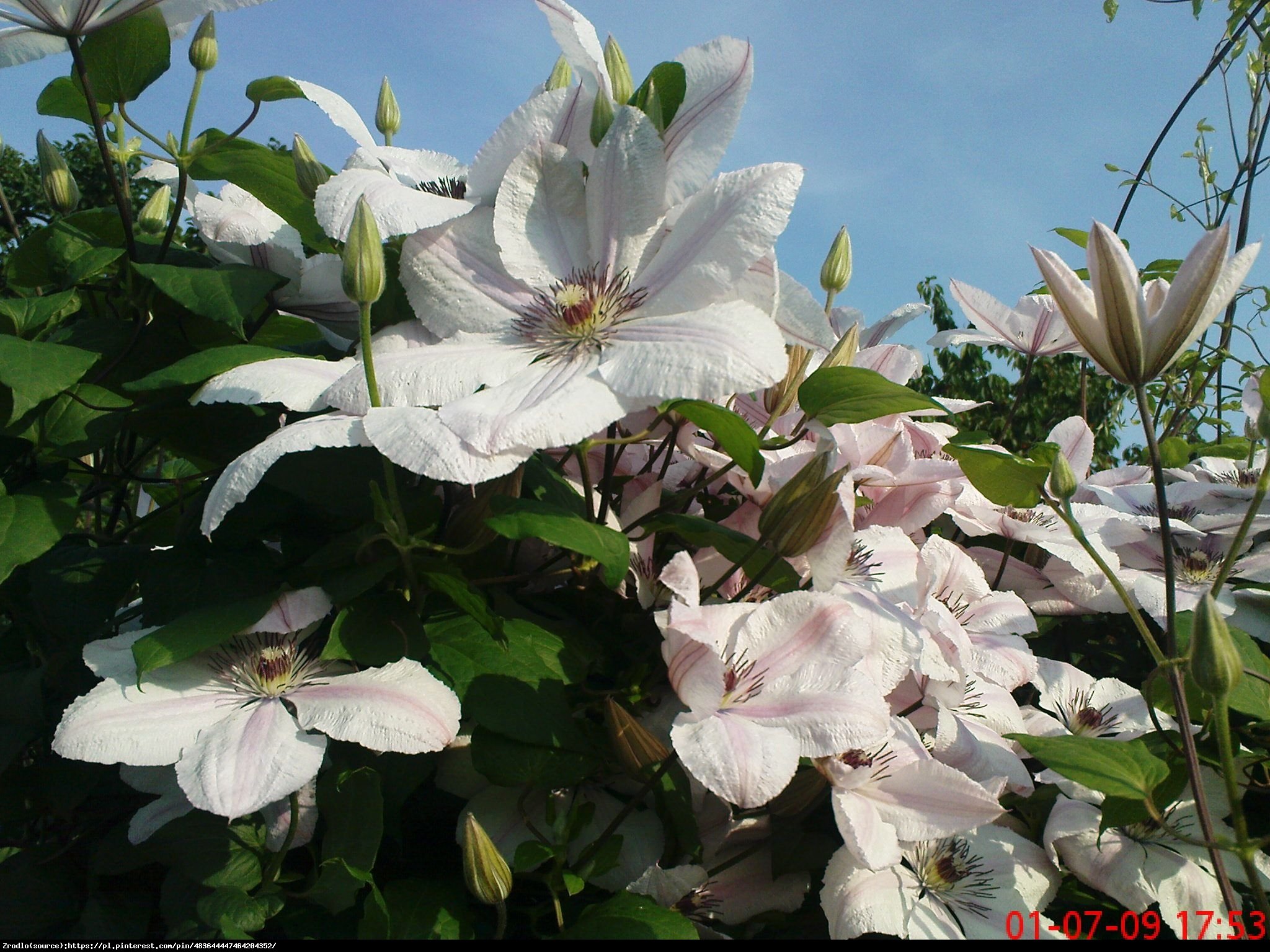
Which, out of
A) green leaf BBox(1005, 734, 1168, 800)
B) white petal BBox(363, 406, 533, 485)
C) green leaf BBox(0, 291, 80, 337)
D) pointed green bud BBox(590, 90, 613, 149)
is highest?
pointed green bud BBox(590, 90, 613, 149)

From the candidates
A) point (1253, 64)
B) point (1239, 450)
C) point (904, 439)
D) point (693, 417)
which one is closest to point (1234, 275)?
point (904, 439)

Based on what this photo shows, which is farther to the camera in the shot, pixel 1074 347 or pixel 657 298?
pixel 1074 347

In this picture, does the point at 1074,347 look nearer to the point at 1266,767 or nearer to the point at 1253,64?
the point at 1266,767

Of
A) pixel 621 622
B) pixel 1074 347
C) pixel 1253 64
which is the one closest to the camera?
pixel 621 622

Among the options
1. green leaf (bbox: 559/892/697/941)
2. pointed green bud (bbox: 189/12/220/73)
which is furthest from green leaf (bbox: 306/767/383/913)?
pointed green bud (bbox: 189/12/220/73)

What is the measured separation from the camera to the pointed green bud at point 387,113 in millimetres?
1041

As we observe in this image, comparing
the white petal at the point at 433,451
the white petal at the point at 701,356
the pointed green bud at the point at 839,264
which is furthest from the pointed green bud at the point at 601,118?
the pointed green bud at the point at 839,264

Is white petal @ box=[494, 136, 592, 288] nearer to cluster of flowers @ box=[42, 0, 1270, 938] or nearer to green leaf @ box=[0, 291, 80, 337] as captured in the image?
cluster of flowers @ box=[42, 0, 1270, 938]

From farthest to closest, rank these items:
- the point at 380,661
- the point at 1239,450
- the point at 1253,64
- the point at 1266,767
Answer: the point at 1253,64 → the point at 1239,450 → the point at 1266,767 → the point at 380,661

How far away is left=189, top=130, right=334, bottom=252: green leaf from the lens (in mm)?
810

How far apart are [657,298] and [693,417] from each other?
0.10 metres

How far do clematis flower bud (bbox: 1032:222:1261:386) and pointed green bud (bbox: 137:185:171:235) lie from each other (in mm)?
866

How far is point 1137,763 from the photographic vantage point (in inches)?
26.9
